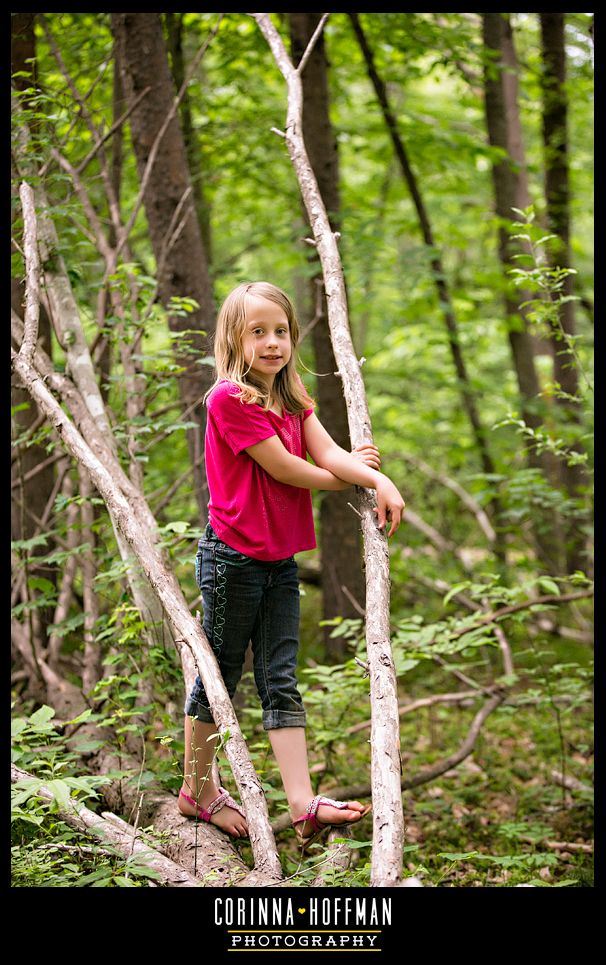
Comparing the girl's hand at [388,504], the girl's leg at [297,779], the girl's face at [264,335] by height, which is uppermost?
the girl's face at [264,335]

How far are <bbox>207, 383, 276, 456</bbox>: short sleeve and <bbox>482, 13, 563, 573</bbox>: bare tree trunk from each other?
4.79 m

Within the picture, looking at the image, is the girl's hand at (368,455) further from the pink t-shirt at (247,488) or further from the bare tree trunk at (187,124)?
the bare tree trunk at (187,124)

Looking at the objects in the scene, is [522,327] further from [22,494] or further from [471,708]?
[22,494]

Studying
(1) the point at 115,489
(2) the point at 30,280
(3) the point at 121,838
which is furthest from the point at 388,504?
(2) the point at 30,280

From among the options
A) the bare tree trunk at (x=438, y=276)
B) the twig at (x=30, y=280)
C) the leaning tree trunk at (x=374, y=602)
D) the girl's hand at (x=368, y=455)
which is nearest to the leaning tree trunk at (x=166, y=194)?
the twig at (x=30, y=280)

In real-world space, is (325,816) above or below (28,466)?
below

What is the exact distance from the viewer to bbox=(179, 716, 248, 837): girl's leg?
297 cm

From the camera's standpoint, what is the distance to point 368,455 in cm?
279

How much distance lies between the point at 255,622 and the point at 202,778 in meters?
0.61

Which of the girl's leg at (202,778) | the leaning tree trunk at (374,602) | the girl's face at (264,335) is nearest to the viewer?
the leaning tree trunk at (374,602)

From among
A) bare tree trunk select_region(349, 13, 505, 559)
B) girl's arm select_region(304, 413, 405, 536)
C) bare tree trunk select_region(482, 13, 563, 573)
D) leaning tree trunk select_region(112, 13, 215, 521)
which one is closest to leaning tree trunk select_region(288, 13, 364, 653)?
bare tree trunk select_region(349, 13, 505, 559)

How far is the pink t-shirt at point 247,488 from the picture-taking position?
2764mm

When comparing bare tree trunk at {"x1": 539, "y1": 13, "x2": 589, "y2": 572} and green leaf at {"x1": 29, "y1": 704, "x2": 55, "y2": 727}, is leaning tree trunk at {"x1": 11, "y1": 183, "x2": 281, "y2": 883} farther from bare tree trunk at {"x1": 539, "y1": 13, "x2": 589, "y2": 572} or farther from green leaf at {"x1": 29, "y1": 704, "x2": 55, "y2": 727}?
bare tree trunk at {"x1": 539, "y1": 13, "x2": 589, "y2": 572}

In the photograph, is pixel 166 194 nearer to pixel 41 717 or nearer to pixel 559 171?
pixel 41 717
